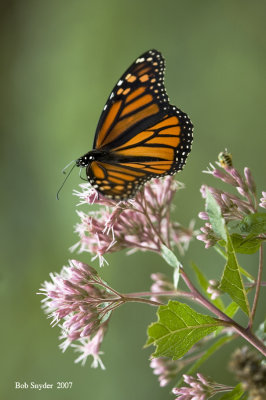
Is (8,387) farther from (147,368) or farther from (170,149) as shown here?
(170,149)

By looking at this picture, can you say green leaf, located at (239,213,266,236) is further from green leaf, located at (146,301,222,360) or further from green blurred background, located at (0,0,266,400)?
green blurred background, located at (0,0,266,400)

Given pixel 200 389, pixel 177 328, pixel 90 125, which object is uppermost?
pixel 90 125

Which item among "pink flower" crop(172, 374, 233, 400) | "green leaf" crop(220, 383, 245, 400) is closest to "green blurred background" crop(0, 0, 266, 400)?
"pink flower" crop(172, 374, 233, 400)

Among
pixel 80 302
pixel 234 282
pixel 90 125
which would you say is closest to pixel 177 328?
pixel 234 282

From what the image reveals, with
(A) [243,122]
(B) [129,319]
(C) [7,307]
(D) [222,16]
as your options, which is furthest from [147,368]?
(D) [222,16]

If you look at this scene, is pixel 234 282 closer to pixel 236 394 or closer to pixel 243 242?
pixel 243 242

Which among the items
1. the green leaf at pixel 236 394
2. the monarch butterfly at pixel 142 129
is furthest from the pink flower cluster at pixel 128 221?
the green leaf at pixel 236 394
